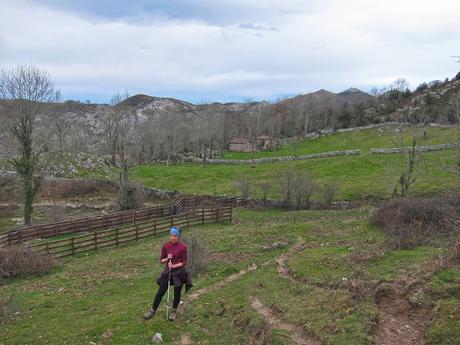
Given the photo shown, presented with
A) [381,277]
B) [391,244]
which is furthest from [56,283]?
[391,244]

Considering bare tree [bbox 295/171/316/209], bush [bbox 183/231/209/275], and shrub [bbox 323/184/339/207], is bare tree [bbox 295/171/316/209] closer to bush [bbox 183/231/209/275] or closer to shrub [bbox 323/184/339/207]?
shrub [bbox 323/184/339/207]

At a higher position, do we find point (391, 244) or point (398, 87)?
point (398, 87)

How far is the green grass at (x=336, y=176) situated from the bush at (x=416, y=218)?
13678mm

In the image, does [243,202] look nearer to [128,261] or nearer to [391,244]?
[128,261]

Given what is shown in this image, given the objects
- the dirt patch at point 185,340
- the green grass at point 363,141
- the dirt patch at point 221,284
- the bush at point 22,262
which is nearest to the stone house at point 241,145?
the green grass at point 363,141

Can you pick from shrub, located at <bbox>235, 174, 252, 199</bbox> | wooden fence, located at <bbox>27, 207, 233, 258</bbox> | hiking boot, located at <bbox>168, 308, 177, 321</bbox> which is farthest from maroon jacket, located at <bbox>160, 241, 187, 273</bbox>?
shrub, located at <bbox>235, 174, 252, 199</bbox>

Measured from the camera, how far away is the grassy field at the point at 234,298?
10.3 metres

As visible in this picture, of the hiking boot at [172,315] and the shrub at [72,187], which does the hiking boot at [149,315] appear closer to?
the hiking boot at [172,315]

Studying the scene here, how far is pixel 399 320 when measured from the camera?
34.6 ft

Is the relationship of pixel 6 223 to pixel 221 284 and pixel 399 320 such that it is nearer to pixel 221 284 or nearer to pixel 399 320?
pixel 221 284

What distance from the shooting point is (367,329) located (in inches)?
385

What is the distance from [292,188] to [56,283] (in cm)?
2768

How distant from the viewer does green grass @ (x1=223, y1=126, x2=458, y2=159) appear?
66950mm

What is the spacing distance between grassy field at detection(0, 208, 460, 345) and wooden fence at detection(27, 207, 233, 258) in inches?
57.4
